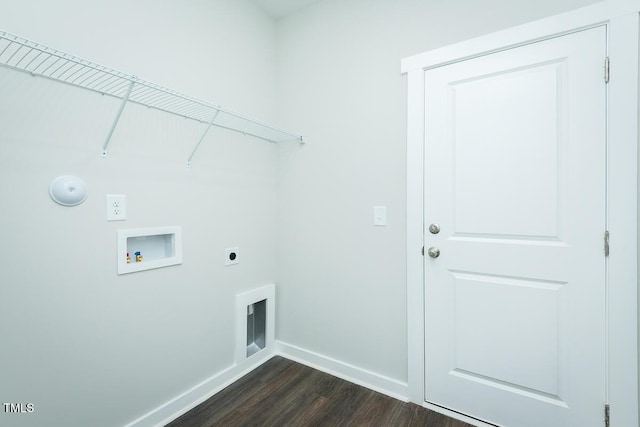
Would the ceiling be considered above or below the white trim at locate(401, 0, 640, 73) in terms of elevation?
above

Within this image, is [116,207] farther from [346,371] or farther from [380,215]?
[346,371]

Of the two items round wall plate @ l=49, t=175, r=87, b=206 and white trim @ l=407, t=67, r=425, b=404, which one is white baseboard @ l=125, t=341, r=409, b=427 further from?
round wall plate @ l=49, t=175, r=87, b=206

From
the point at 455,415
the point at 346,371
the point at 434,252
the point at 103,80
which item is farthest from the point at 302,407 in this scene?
the point at 103,80

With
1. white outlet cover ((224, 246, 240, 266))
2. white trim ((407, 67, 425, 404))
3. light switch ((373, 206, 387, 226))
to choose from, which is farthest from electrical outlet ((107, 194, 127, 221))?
white trim ((407, 67, 425, 404))

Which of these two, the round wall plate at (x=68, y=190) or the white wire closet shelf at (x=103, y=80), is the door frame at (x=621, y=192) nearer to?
the white wire closet shelf at (x=103, y=80)

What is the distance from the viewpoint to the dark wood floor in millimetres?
1615

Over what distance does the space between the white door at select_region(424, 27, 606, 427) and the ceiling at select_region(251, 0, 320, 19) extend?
3.64ft

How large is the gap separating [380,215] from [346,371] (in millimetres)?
1084

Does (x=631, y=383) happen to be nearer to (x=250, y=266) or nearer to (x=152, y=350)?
(x=250, y=266)

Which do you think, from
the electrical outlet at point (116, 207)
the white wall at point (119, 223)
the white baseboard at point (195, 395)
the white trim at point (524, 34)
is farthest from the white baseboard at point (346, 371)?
the white trim at point (524, 34)

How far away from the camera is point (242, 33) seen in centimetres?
205

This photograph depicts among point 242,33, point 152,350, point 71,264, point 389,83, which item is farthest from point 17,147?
point 389,83

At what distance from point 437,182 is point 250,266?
1358 millimetres

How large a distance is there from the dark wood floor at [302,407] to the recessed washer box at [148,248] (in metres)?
0.86
